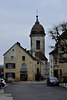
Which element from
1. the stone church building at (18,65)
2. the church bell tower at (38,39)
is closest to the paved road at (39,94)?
the stone church building at (18,65)

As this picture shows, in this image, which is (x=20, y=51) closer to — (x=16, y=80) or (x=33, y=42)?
(x=16, y=80)

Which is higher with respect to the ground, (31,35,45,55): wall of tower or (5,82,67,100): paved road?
(31,35,45,55): wall of tower

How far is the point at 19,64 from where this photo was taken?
6253 cm

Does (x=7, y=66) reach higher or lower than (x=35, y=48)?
lower

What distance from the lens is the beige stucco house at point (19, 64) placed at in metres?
61.8

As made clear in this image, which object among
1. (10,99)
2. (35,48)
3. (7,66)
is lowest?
(10,99)

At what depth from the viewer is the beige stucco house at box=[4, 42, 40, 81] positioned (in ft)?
203

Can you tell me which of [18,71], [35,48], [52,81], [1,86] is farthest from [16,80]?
[35,48]

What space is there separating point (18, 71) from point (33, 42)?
34.1 m

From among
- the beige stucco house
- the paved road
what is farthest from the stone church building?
the paved road

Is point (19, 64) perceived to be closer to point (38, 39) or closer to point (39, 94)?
point (38, 39)

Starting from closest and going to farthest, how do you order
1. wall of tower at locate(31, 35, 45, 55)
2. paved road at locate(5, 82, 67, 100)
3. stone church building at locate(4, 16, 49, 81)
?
paved road at locate(5, 82, 67, 100) < stone church building at locate(4, 16, 49, 81) < wall of tower at locate(31, 35, 45, 55)

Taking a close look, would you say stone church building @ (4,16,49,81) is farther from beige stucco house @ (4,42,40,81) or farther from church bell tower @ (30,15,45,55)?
church bell tower @ (30,15,45,55)

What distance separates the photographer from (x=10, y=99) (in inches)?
719
